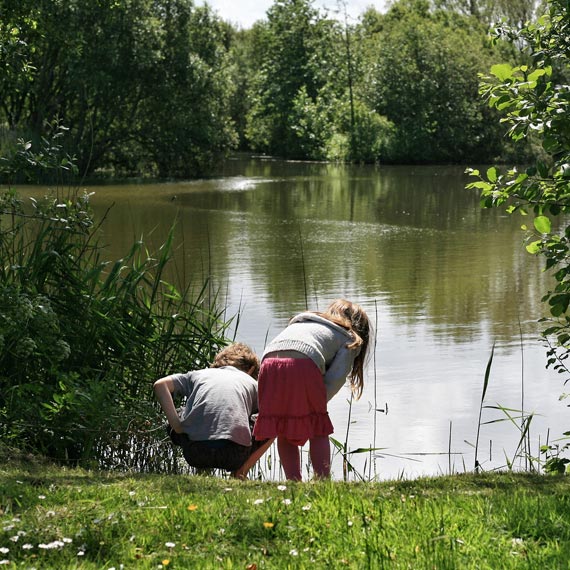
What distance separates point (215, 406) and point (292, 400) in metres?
0.40

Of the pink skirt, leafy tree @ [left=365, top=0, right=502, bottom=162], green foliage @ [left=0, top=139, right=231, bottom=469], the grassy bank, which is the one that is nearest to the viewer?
the grassy bank

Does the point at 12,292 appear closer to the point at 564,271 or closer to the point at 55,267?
Result: the point at 55,267

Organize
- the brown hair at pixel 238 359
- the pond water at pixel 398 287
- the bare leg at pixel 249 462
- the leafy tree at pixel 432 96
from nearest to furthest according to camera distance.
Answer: the bare leg at pixel 249 462
the brown hair at pixel 238 359
the pond water at pixel 398 287
the leafy tree at pixel 432 96

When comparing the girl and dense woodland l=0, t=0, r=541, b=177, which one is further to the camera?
dense woodland l=0, t=0, r=541, b=177

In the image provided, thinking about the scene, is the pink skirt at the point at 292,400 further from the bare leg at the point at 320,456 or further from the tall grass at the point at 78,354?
the tall grass at the point at 78,354

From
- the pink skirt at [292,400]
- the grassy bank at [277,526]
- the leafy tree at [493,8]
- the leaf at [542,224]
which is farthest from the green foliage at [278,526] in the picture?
the leafy tree at [493,8]

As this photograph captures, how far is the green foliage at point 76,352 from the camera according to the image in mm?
5395

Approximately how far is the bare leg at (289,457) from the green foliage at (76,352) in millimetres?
889

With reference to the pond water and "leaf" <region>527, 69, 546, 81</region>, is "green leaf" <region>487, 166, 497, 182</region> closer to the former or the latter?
"leaf" <region>527, 69, 546, 81</region>

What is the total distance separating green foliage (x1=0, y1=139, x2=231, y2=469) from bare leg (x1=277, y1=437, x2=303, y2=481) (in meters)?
0.89

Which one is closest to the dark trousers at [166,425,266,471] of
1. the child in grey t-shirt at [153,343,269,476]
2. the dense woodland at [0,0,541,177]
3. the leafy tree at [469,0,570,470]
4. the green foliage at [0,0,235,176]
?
the child in grey t-shirt at [153,343,269,476]

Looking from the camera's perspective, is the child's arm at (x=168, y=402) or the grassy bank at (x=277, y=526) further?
the child's arm at (x=168, y=402)

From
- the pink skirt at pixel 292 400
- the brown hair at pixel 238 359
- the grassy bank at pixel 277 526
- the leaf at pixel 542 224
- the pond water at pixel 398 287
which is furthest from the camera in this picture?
the pond water at pixel 398 287

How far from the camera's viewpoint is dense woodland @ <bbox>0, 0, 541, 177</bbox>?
3155 centimetres
